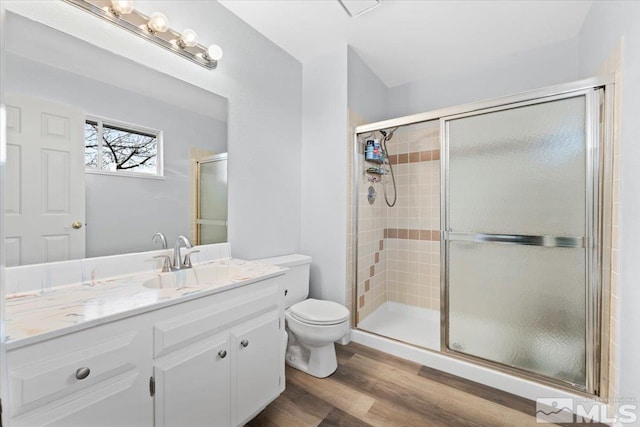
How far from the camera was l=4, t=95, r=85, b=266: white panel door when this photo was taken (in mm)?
1121

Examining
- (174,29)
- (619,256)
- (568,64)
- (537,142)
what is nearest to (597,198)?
(619,256)

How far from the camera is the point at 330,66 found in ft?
7.98

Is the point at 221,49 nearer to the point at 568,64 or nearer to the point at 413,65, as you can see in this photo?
the point at 413,65

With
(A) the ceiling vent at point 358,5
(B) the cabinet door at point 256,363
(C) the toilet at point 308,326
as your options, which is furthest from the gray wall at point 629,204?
(B) the cabinet door at point 256,363

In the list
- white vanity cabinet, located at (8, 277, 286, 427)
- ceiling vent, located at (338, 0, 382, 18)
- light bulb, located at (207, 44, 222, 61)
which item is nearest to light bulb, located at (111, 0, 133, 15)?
light bulb, located at (207, 44, 222, 61)

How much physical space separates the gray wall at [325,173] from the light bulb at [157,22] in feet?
4.33

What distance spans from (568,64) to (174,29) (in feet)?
9.74

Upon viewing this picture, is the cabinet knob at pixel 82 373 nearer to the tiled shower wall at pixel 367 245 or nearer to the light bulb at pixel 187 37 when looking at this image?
the light bulb at pixel 187 37

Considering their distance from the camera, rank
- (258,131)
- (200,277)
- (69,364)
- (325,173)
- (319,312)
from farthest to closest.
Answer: (325,173) → (258,131) → (319,312) → (200,277) → (69,364)

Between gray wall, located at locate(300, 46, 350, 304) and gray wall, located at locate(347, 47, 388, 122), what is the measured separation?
4.1 inches

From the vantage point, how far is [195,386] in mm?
→ 1149

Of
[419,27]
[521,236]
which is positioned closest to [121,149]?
[419,27]

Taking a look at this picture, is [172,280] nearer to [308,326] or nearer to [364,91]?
[308,326]

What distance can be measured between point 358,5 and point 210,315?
2.09m
